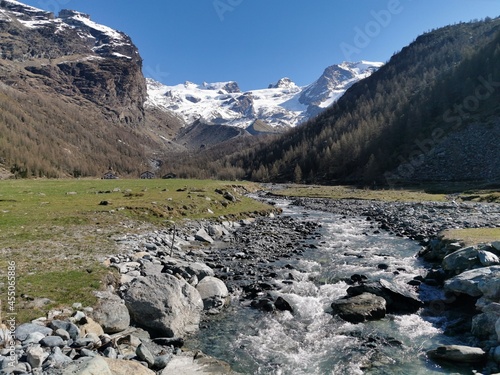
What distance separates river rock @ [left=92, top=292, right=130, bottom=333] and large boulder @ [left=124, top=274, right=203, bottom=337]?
57 centimetres

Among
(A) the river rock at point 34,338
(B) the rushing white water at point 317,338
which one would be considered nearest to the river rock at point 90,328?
(A) the river rock at point 34,338

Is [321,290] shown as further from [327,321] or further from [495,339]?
[495,339]

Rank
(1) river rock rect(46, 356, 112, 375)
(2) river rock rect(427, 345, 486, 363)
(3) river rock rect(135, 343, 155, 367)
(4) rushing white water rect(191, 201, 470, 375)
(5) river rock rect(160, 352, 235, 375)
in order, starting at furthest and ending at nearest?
(4) rushing white water rect(191, 201, 470, 375)
(2) river rock rect(427, 345, 486, 363)
(5) river rock rect(160, 352, 235, 375)
(3) river rock rect(135, 343, 155, 367)
(1) river rock rect(46, 356, 112, 375)

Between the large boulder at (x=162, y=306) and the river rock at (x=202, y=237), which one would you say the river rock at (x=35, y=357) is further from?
the river rock at (x=202, y=237)

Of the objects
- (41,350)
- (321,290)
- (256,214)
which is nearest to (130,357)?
(41,350)

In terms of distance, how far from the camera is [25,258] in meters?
17.6

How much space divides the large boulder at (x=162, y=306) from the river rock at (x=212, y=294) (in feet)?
3.26

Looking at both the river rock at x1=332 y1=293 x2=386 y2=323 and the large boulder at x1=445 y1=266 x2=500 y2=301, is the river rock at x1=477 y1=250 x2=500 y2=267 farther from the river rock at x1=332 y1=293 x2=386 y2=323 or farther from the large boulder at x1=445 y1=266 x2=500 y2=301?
the river rock at x1=332 y1=293 x2=386 y2=323

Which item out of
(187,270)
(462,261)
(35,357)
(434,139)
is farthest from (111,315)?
(434,139)

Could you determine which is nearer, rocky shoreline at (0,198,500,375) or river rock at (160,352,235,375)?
rocky shoreline at (0,198,500,375)

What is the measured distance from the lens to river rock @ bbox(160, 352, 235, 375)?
435 inches

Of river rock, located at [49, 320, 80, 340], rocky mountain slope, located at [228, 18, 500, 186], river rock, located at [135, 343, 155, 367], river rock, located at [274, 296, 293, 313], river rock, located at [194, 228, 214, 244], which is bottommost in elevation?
river rock, located at [274, 296, 293, 313]

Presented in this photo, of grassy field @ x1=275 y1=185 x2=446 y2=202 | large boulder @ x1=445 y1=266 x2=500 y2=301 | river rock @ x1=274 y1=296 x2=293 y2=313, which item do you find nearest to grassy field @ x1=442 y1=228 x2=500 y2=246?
large boulder @ x1=445 y1=266 x2=500 y2=301

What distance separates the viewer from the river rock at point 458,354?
11.7m
